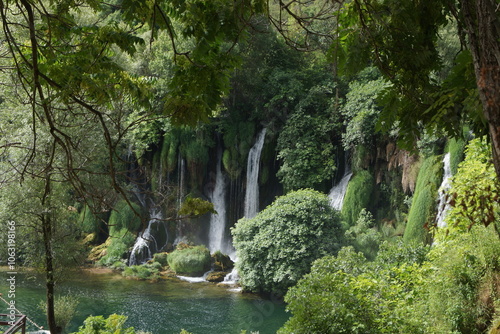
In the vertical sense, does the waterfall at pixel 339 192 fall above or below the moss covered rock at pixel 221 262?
above

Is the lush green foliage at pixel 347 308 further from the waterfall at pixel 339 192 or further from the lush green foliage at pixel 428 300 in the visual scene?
the waterfall at pixel 339 192

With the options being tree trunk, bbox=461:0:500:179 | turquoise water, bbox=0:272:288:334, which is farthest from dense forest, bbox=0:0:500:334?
turquoise water, bbox=0:272:288:334

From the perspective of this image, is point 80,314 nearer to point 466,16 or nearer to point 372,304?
point 372,304

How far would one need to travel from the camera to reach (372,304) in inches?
227

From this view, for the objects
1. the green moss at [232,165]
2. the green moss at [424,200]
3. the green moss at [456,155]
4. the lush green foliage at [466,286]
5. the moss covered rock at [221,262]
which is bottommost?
the moss covered rock at [221,262]

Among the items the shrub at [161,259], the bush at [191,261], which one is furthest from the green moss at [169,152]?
the bush at [191,261]

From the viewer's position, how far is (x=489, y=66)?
144 centimetres

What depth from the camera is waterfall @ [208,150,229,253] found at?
62.1 ft

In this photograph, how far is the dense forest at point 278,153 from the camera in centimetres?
259

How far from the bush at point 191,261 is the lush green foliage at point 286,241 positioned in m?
3.19

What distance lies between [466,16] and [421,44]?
1040mm

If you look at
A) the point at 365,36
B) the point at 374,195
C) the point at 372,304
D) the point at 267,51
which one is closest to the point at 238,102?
the point at 267,51

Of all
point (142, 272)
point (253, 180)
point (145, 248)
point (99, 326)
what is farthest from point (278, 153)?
point (99, 326)

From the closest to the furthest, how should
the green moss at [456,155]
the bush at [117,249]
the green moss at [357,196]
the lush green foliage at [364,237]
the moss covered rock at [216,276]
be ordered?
the green moss at [456,155]
the lush green foliage at [364,237]
the green moss at [357,196]
the moss covered rock at [216,276]
the bush at [117,249]
